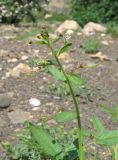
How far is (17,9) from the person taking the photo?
1089cm

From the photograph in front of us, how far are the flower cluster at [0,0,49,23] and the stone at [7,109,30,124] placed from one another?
576 centimetres

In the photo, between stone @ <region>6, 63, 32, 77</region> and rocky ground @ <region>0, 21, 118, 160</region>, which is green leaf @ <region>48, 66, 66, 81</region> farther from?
stone @ <region>6, 63, 32, 77</region>

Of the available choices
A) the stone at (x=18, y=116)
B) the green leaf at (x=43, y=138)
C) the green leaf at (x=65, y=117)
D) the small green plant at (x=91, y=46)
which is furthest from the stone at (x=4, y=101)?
the green leaf at (x=65, y=117)

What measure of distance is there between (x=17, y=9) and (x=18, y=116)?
638 cm

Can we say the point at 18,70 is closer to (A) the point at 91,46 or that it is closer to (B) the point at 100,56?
(B) the point at 100,56

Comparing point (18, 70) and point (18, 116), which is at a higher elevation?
point (18, 70)

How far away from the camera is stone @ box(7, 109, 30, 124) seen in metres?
4.67

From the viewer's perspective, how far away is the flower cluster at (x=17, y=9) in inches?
418

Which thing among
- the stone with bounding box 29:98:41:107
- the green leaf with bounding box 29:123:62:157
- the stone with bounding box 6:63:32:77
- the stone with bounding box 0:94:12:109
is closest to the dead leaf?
the stone with bounding box 6:63:32:77

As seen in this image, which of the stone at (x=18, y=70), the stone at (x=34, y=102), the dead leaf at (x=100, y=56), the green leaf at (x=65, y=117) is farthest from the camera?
the dead leaf at (x=100, y=56)

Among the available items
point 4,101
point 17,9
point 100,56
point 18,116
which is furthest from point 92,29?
point 18,116

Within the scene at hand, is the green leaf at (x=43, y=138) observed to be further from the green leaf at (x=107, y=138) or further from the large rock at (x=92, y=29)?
the large rock at (x=92, y=29)

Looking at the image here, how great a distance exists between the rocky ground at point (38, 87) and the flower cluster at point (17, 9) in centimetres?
294

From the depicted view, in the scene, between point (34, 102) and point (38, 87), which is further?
point (38, 87)
